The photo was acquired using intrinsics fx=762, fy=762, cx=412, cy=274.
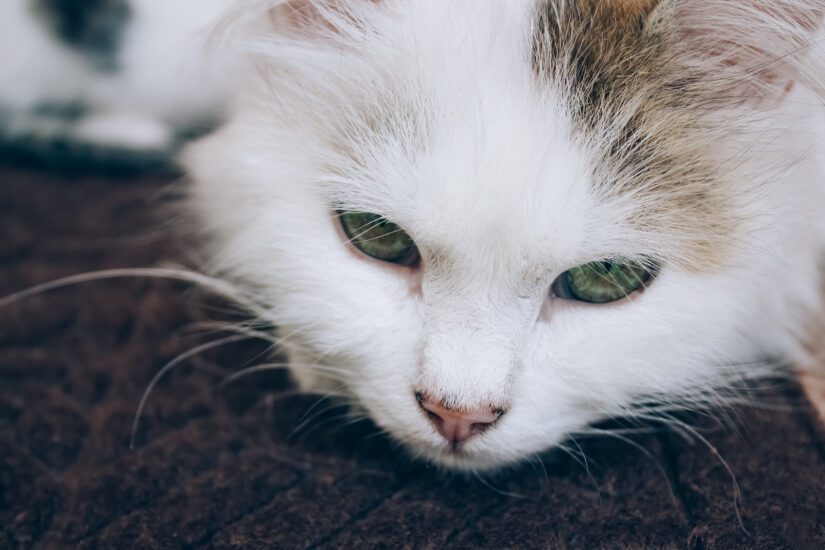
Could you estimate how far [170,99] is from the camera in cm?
159

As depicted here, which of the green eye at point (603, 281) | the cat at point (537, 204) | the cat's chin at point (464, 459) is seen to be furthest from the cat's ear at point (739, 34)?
the cat's chin at point (464, 459)

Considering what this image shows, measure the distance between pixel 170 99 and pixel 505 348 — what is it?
3.56 feet

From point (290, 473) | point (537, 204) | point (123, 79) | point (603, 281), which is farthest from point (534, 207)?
point (123, 79)

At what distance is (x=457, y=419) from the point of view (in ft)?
2.62

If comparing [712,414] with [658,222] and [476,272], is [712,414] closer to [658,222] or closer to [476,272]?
[658,222]

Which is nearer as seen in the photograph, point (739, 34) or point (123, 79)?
point (739, 34)

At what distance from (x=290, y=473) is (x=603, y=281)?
1.43 feet

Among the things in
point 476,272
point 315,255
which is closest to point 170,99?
point 315,255

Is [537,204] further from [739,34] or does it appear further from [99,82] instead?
[99,82]

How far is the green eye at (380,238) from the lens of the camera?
882mm

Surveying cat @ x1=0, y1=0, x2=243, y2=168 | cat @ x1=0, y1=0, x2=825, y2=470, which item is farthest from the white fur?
cat @ x1=0, y1=0, x2=825, y2=470

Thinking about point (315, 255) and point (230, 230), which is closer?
point (315, 255)

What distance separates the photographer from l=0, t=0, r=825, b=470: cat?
2.62ft

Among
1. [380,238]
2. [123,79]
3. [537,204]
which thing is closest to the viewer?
[537,204]
